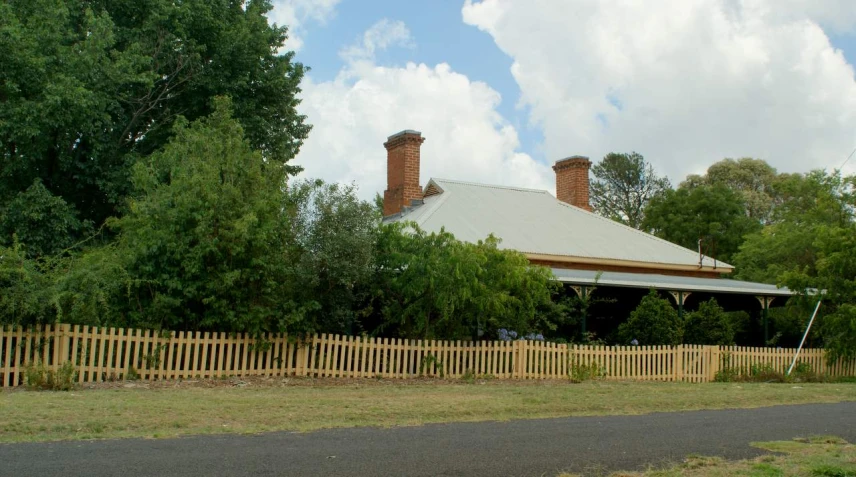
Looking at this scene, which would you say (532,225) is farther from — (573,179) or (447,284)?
(447,284)

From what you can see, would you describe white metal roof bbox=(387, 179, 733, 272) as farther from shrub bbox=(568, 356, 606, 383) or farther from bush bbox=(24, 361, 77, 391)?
bush bbox=(24, 361, 77, 391)

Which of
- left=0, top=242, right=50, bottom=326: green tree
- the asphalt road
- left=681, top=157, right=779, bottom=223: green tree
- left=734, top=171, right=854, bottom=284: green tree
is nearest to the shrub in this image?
the asphalt road

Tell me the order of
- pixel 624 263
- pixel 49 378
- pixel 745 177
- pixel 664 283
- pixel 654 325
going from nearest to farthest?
pixel 49 378 < pixel 654 325 < pixel 664 283 < pixel 624 263 < pixel 745 177

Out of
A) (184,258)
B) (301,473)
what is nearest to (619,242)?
(184,258)

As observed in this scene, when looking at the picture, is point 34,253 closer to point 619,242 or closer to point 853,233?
point 619,242

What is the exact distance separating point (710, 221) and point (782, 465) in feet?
152

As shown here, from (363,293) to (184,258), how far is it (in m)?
3.71

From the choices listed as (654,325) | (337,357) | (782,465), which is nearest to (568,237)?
(654,325)

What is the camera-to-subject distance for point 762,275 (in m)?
40.5

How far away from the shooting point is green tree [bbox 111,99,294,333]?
590 inches

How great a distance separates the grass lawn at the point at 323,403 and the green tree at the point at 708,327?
12.8ft

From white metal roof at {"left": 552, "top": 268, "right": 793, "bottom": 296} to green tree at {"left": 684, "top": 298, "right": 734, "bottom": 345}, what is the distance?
75 cm

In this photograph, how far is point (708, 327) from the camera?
2109 centimetres

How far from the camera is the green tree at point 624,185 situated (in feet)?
227
